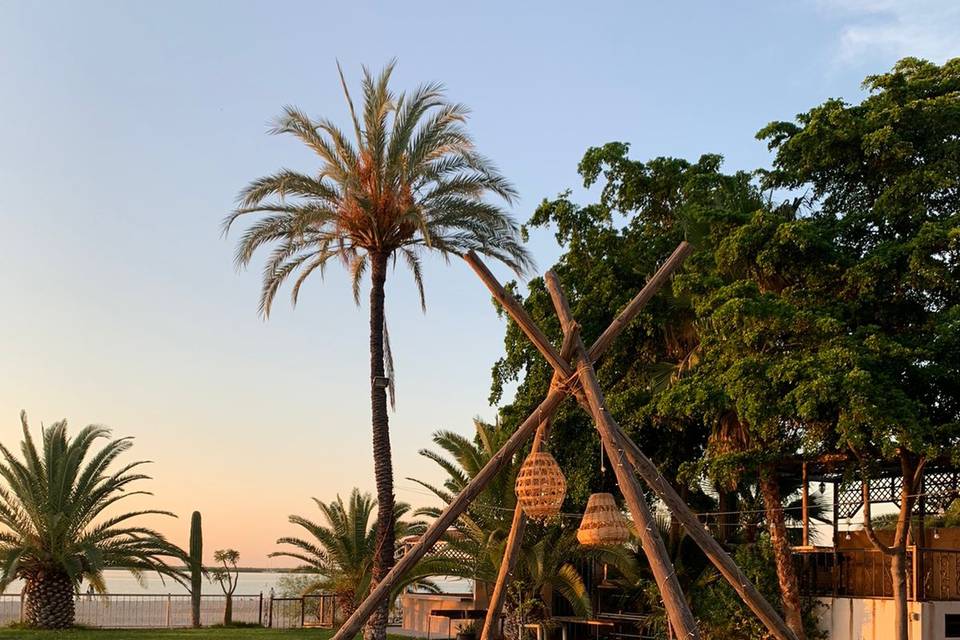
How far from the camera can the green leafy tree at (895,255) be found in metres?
15.7

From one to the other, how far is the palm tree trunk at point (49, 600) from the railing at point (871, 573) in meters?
14.1

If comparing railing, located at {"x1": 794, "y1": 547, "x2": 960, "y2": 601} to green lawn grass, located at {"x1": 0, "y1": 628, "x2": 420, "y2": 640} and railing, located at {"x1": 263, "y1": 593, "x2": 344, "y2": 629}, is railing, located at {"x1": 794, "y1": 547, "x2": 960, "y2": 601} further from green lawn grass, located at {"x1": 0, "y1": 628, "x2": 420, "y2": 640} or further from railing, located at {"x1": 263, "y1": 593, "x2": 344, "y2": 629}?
railing, located at {"x1": 263, "y1": 593, "x2": 344, "y2": 629}

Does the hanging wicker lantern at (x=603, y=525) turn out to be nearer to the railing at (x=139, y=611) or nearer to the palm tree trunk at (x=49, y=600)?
the palm tree trunk at (x=49, y=600)

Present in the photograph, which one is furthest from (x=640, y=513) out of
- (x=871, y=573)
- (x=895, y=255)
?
(x=871, y=573)

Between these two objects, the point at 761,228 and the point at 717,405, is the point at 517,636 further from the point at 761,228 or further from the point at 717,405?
the point at 761,228

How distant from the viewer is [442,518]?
36.8 ft

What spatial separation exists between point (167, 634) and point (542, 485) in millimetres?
12911

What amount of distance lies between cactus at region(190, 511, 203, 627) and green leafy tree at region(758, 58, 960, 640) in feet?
49.3

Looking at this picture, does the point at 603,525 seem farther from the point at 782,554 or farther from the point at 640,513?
the point at 782,554

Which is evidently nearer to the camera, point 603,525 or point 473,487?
point 603,525

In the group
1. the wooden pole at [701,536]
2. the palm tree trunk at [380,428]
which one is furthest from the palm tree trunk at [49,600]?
the wooden pole at [701,536]

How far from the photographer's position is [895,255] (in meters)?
16.6

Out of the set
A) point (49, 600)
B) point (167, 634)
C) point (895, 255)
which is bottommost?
point (167, 634)

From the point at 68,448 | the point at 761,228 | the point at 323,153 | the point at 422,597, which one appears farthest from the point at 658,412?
the point at 68,448
